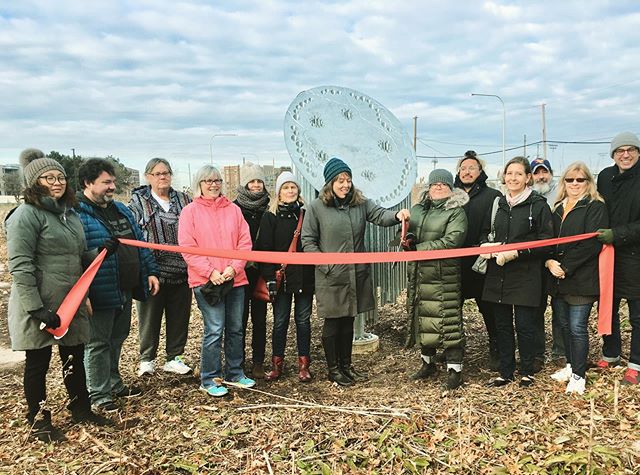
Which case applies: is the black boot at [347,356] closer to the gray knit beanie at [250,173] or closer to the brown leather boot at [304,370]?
the brown leather boot at [304,370]

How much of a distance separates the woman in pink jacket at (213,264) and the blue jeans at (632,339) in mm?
3295

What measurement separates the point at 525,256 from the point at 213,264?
260 centimetres

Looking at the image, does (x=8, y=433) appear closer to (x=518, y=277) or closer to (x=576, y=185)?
(x=518, y=277)

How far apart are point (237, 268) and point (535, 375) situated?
2885mm

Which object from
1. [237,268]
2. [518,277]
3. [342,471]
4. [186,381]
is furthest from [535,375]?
[186,381]

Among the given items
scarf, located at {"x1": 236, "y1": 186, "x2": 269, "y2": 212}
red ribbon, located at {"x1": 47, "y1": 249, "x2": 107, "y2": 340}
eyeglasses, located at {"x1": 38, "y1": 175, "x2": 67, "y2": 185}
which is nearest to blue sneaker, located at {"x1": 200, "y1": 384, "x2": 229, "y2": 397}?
red ribbon, located at {"x1": 47, "y1": 249, "x2": 107, "y2": 340}

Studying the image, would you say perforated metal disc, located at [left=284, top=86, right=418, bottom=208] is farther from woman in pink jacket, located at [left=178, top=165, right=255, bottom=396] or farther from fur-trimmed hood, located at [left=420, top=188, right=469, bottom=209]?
fur-trimmed hood, located at [left=420, top=188, right=469, bottom=209]

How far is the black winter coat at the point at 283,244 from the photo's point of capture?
4867 mm

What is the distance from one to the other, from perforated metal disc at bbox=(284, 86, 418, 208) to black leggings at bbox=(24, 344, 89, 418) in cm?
262

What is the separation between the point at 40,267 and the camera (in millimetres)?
3609

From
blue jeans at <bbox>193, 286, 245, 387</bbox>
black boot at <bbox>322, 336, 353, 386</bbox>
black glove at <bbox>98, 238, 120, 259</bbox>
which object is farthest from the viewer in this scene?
black boot at <bbox>322, 336, 353, 386</bbox>

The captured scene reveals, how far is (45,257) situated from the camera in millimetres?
3619

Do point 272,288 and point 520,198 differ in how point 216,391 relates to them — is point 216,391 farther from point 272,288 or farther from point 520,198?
point 520,198

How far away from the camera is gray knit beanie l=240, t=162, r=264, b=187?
16.1 ft
